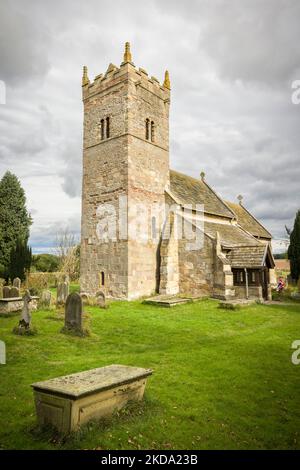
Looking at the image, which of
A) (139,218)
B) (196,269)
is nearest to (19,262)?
(139,218)

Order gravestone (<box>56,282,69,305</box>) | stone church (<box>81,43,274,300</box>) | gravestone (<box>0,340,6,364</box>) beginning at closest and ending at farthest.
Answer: gravestone (<box>0,340,6,364</box>) < gravestone (<box>56,282,69,305</box>) < stone church (<box>81,43,274,300</box>)

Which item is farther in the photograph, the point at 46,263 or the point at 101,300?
the point at 46,263

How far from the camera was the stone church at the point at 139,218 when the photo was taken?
64.4ft

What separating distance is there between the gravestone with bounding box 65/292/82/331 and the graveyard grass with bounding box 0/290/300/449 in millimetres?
616

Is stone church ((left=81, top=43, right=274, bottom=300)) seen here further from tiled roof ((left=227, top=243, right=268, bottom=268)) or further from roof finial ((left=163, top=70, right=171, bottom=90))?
roof finial ((left=163, top=70, right=171, bottom=90))

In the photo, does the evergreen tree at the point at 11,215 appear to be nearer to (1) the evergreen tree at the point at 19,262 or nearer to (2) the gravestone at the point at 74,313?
(1) the evergreen tree at the point at 19,262

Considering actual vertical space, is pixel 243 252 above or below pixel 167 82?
below

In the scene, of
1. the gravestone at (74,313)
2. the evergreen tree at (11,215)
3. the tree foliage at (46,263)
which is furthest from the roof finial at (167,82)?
the tree foliage at (46,263)

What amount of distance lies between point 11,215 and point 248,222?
81.3 ft

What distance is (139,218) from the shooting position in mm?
20297

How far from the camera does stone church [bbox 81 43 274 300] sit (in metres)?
19.6

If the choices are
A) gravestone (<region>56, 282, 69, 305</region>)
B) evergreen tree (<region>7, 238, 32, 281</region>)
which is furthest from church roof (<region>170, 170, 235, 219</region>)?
evergreen tree (<region>7, 238, 32, 281</region>)

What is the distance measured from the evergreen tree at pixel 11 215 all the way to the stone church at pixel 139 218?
13382 millimetres

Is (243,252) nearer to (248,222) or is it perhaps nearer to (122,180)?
(122,180)
